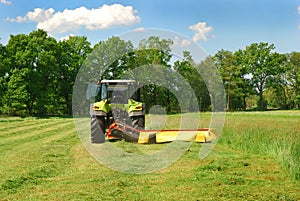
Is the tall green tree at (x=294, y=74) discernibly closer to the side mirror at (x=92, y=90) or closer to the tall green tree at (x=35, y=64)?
the tall green tree at (x=35, y=64)

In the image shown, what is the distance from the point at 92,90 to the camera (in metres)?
10.4

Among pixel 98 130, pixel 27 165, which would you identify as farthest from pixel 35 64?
pixel 27 165

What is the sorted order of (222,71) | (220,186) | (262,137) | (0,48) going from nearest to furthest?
1. (220,186)
2. (262,137)
3. (0,48)
4. (222,71)

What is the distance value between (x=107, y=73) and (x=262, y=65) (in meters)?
41.0

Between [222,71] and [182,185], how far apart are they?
52.3 m

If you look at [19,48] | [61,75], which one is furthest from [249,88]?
[19,48]

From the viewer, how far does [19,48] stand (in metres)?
37.2

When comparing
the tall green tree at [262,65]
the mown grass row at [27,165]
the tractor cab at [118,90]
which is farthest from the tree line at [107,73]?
the mown grass row at [27,165]

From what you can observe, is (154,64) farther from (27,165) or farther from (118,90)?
(27,165)

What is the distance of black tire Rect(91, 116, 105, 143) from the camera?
10109 mm

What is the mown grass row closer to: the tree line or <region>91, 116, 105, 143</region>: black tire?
<region>91, 116, 105, 143</region>: black tire

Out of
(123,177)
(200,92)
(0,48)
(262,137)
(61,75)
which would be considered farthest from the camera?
(61,75)

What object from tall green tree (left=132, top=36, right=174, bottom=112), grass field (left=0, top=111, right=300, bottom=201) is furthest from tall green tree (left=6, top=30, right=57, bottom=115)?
grass field (left=0, top=111, right=300, bottom=201)

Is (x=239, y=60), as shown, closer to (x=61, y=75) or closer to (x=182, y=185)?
(x=61, y=75)
